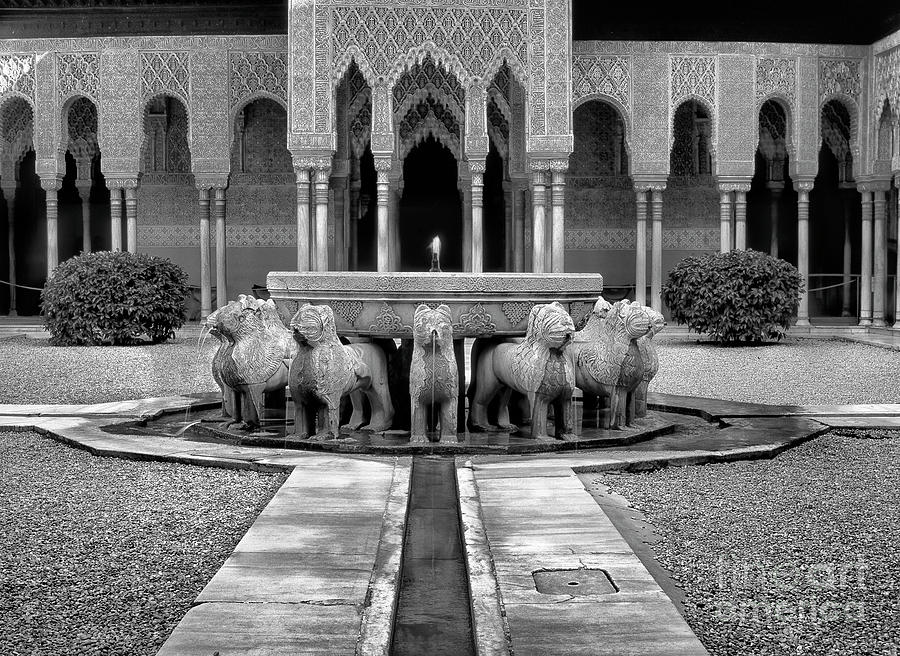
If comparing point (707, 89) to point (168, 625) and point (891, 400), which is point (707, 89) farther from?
point (168, 625)

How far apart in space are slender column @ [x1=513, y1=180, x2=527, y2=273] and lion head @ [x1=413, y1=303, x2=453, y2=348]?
Answer: 47.4 ft

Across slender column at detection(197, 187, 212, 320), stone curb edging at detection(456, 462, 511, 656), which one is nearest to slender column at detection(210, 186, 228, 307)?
slender column at detection(197, 187, 212, 320)

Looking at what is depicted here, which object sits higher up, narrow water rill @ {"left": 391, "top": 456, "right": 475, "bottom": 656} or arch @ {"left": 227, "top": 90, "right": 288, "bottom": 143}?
arch @ {"left": 227, "top": 90, "right": 288, "bottom": 143}

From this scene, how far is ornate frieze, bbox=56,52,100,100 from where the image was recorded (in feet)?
59.6

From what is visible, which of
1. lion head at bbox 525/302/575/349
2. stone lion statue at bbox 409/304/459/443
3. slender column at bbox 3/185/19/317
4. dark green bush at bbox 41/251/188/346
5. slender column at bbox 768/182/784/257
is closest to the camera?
lion head at bbox 525/302/575/349

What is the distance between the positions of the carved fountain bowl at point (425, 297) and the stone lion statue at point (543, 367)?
198 millimetres

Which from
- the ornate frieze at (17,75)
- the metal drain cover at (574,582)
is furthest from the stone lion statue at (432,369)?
the ornate frieze at (17,75)

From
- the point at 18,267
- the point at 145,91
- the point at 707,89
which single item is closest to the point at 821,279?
the point at 707,89

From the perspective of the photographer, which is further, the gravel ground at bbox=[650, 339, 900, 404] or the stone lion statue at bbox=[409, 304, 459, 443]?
the gravel ground at bbox=[650, 339, 900, 404]

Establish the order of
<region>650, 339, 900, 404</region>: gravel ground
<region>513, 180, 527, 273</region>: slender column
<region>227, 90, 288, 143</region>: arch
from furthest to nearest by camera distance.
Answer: <region>513, 180, 527, 273</region>: slender column, <region>227, 90, 288, 143</region>: arch, <region>650, 339, 900, 404</region>: gravel ground

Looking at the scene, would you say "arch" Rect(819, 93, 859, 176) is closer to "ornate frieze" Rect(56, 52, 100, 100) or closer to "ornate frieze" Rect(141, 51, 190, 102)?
"ornate frieze" Rect(141, 51, 190, 102)

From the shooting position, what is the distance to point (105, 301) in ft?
49.2

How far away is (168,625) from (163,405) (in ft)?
16.4

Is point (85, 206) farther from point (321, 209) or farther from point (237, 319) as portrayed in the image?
point (237, 319)
